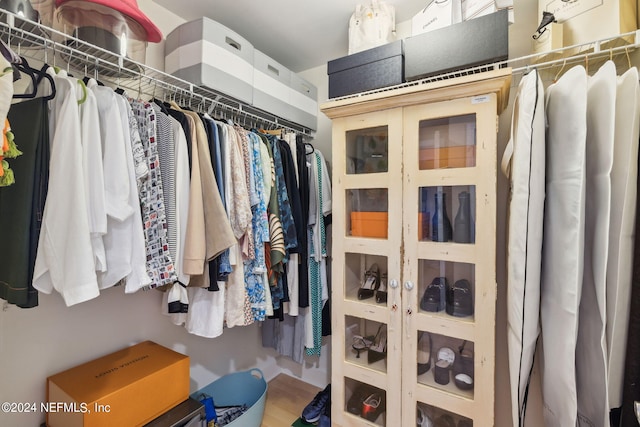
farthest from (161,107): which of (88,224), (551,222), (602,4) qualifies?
(602,4)

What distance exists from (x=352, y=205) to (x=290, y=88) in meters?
0.85

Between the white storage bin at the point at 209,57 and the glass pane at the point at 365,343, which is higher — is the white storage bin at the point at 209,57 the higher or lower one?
the higher one

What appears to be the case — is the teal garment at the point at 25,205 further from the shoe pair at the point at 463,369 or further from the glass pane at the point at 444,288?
the shoe pair at the point at 463,369

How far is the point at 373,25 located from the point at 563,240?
3.98 ft

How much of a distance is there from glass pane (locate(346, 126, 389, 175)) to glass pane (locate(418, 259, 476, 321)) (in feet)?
Answer: 1.54

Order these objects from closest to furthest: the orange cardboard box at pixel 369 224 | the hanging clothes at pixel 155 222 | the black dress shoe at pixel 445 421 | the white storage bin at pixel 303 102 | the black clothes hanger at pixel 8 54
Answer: the black clothes hanger at pixel 8 54, the hanging clothes at pixel 155 222, the black dress shoe at pixel 445 421, the orange cardboard box at pixel 369 224, the white storage bin at pixel 303 102

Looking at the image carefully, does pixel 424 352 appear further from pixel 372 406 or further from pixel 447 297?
pixel 372 406

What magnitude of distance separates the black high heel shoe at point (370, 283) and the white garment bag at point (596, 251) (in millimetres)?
719

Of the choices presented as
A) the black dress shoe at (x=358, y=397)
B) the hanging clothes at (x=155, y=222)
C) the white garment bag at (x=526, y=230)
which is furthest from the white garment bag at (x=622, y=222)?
the hanging clothes at (x=155, y=222)

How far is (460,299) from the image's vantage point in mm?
1194

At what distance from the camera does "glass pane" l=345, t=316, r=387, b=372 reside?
1334 millimetres

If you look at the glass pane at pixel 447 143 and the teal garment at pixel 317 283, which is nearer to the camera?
the glass pane at pixel 447 143

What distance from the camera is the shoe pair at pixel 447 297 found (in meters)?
1.18

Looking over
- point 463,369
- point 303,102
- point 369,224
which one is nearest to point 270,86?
point 303,102
